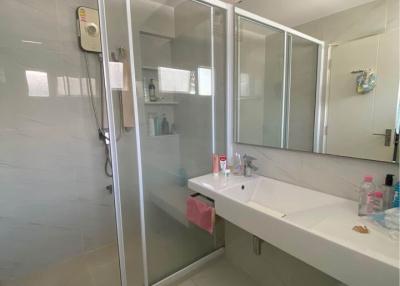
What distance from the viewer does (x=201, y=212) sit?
1484 mm

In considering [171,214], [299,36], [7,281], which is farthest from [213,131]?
[7,281]

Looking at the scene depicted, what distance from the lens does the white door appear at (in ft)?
3.34

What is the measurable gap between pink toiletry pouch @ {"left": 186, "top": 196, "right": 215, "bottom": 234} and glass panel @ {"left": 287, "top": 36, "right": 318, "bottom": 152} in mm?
684

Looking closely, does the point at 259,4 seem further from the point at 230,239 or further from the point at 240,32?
the point at 230,239

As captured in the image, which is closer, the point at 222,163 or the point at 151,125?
the point at 151,125

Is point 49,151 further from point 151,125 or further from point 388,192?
point 388,192

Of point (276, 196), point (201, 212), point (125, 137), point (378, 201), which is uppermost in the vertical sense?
point (125, 137)

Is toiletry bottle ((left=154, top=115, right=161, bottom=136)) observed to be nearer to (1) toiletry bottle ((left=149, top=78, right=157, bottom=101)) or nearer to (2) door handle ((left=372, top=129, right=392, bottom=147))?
(1) toiletry bottle ((left=149, top=78, right=157, bottom=101))

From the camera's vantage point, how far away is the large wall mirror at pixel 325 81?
1.03 meters

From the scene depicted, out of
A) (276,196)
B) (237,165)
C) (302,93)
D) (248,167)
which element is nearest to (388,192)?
(276,196)

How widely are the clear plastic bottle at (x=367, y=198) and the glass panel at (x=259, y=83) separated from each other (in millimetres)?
570

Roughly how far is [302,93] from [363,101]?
1.13ft

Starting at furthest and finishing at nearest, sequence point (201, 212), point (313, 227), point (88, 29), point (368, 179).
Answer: point (88, 29) → point (201, 212) → point (368, 179) → point (313, 227)

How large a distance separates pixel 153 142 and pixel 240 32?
1108 mm
